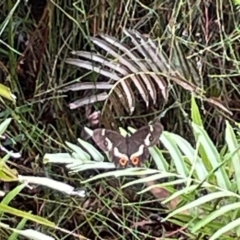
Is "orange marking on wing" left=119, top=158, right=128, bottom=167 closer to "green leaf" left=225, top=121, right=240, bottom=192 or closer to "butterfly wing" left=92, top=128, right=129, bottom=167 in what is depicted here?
"butterfly wing" left=92, top=128, right=129, bottom=167

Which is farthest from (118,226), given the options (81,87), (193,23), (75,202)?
(193,23)

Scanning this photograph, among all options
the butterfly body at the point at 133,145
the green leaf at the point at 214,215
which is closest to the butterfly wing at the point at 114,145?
the butterfly body at the point at 133,145

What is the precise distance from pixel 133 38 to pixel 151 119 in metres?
0.14

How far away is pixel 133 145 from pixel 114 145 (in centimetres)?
2

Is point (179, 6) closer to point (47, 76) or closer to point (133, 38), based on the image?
point (133, 38)

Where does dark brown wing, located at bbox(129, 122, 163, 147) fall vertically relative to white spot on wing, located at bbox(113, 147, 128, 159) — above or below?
above

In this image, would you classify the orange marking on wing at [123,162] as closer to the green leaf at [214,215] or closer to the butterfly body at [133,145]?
the butterfly body at [133,145]

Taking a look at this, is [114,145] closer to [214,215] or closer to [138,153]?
[138,153]

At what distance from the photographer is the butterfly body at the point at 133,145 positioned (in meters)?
0.83

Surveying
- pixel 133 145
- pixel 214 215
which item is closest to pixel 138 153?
pixel 133 145

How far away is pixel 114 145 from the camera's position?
841mm

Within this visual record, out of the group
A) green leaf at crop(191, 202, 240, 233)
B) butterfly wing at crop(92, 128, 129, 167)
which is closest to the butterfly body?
butterfly wing at crop(92, 128, 129, 167)

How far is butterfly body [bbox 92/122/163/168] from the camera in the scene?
2.72ft

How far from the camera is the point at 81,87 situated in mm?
1059
